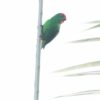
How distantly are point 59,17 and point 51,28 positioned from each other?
3.1 inches

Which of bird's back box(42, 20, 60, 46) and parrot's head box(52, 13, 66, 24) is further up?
parrot's head box(52, 13, 66, 24)

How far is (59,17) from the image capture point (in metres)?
1.01

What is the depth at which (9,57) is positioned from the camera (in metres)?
1.05

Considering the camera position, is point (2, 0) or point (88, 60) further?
point (2, 0)

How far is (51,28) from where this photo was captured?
0.95 m

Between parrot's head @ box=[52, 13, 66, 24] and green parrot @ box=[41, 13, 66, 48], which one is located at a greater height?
parrot's head @ box=[52, 13, 66, 24]

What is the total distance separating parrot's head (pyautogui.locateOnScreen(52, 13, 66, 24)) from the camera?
994mm

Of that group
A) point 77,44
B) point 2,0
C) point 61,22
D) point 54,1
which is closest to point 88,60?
point 77,44

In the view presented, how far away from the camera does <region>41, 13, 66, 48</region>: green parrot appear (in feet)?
3.02

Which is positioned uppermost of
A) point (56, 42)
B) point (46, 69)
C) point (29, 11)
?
point (29, 11)

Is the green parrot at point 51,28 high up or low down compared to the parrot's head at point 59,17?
down

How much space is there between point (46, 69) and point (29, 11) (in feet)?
0.81

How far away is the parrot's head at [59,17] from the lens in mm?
994

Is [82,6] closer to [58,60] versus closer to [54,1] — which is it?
[54,1]
